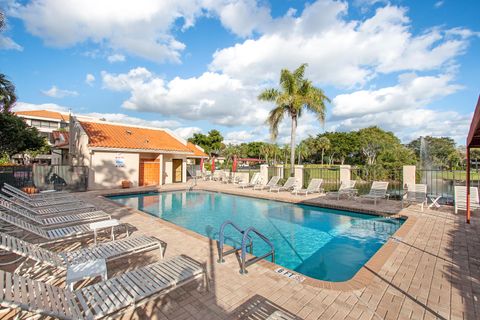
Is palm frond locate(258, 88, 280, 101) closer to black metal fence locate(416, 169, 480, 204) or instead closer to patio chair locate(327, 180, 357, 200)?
patio chair locate(327, 180, 357, 200)

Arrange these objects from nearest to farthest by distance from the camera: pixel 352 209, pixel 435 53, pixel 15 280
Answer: pixel 15 280
pixel 352 209
pixel 435 53

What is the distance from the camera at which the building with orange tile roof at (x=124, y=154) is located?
53.3 feet

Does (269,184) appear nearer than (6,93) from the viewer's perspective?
No

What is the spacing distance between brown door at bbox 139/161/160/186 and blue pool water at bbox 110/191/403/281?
4103 millimetres

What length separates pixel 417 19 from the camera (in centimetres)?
1112

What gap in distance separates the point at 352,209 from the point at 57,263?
10.2 metres

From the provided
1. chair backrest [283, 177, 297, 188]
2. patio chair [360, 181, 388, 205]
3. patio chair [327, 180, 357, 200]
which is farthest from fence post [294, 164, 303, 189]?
patio chair [360, 181, 388, 205]

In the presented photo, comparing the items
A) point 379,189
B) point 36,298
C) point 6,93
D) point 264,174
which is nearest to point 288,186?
point 264,174

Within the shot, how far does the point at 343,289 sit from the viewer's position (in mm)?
3695

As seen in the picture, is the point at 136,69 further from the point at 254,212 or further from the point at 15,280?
the point at 15,280

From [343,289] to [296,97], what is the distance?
14.6 m

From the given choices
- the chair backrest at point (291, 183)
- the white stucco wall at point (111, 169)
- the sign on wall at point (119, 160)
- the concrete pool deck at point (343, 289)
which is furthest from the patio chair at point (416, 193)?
the sign on wall at point (119, 160)

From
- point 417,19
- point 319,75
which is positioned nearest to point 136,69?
point 319,75

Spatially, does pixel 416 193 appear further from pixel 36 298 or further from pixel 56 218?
pixel 56 218
